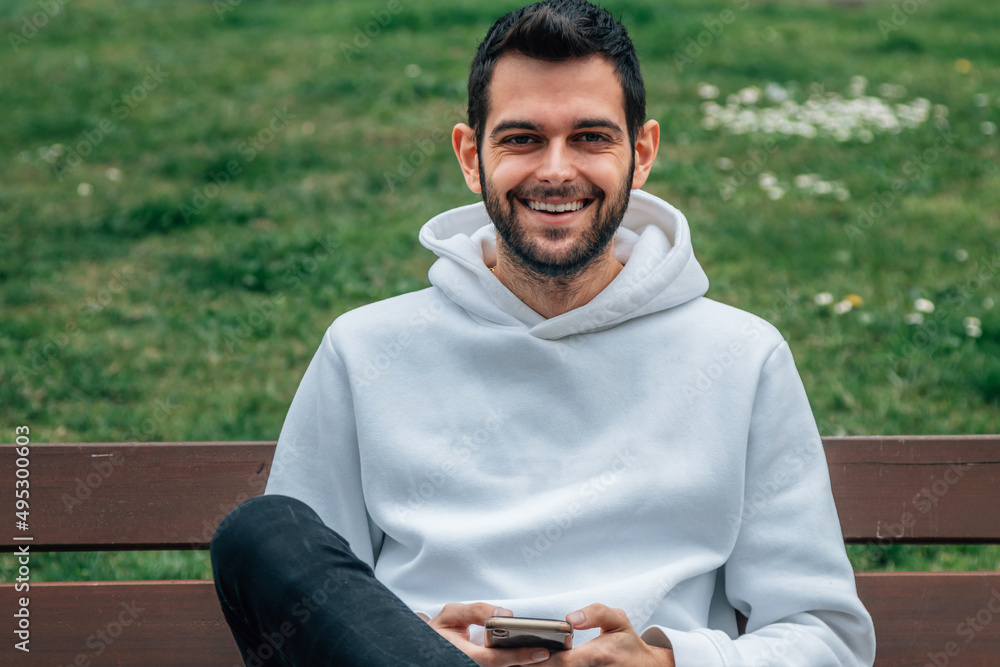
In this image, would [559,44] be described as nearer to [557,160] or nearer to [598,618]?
[557,160]

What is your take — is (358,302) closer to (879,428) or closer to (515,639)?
(879,428)

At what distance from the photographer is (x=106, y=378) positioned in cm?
448

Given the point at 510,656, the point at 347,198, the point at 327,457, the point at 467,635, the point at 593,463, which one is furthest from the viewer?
the point at 347,198

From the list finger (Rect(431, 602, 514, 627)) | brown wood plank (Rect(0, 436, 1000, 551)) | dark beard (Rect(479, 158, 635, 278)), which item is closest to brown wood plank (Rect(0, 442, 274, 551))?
brown wood plank (Rect(0, 436, 1000, 551))

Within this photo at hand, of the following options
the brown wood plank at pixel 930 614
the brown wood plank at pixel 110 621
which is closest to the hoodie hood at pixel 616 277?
the brown wood plank at pixel 930 614

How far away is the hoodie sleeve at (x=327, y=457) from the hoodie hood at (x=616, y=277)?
1.20ft

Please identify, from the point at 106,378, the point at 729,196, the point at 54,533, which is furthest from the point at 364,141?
the point at 54,533

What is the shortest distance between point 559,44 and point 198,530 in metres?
1.45

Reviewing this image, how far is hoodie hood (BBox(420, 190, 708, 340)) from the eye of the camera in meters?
2.41

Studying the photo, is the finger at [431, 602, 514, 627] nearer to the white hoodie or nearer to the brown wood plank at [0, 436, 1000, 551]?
the white hoodie

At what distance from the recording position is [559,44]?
7.64 ft

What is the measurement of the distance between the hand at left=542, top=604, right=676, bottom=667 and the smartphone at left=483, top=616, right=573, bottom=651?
1.3 inches

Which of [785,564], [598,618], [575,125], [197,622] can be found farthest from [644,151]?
[197,622]

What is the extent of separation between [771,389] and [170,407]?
281cm
